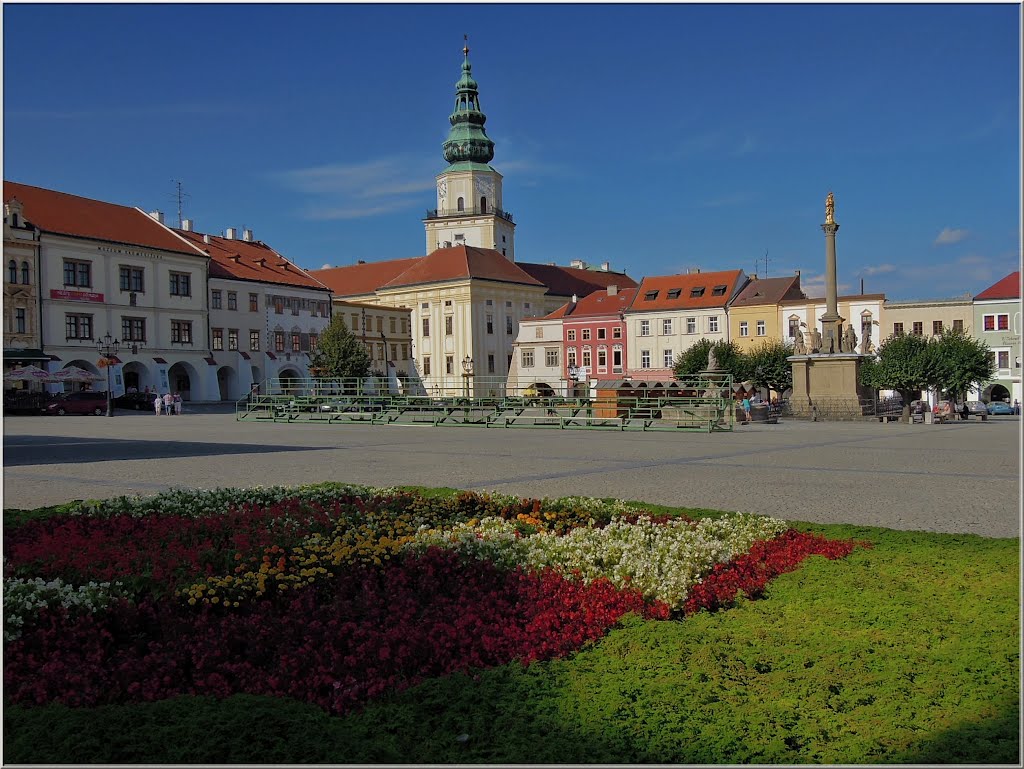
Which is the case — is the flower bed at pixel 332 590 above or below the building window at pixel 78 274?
below

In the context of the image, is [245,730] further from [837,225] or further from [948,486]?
[837,225]

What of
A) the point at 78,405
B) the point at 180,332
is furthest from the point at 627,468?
the point at 180,332

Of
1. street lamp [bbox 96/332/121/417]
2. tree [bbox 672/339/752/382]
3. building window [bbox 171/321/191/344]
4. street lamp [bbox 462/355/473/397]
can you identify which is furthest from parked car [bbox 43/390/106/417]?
tree [bbox 672/339/752/382]

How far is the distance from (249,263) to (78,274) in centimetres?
1709

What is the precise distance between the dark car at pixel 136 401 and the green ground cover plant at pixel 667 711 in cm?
5512

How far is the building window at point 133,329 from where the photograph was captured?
6109 cm

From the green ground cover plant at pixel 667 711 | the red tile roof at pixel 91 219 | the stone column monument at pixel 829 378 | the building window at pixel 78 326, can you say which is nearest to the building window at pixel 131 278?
the red tile roof at pixel 91 219

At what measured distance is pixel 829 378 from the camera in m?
36.5

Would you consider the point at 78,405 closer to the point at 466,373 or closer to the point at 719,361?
the point at 466,373

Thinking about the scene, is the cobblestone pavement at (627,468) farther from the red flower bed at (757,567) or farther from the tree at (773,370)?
the tree at (773,370)

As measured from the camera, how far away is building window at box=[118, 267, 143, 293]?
6150 centimetres

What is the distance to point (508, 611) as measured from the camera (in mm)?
5230

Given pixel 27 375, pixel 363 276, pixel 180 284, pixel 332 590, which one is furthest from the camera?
pixel 363 276

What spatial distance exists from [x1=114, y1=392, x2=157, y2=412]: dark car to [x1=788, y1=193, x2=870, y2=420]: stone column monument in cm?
3749
